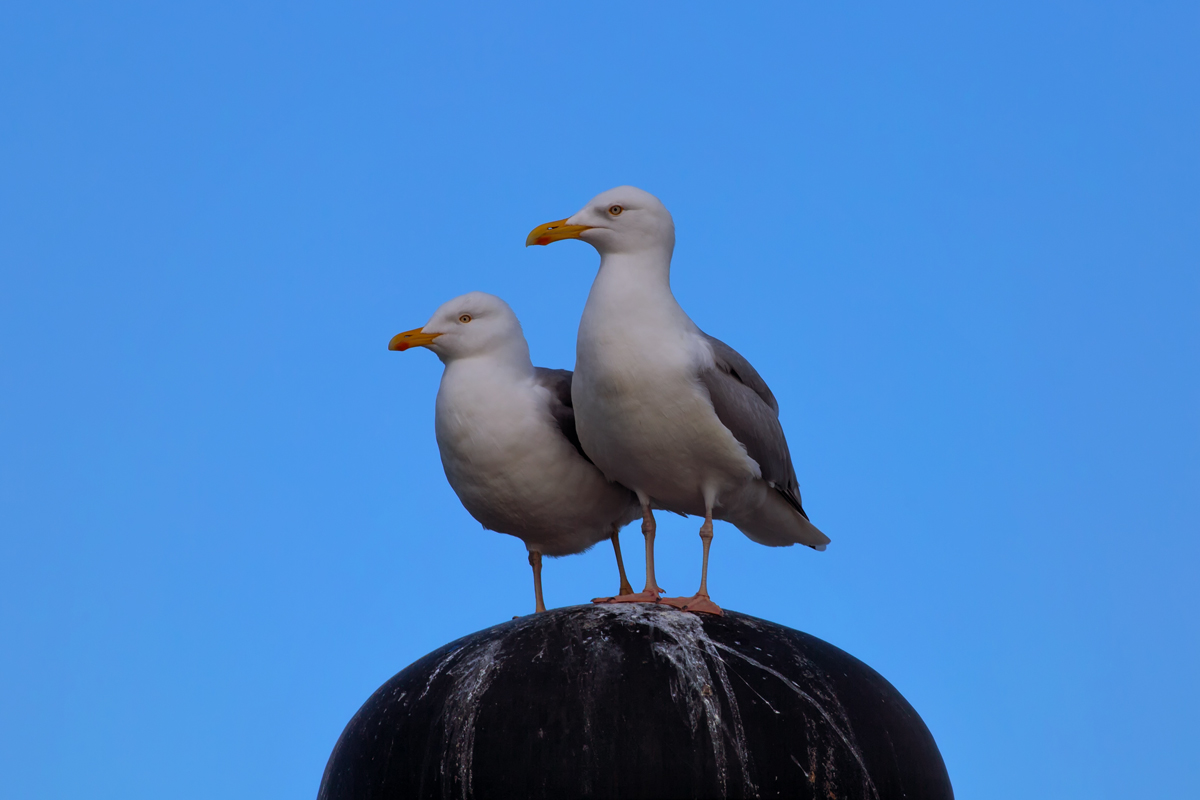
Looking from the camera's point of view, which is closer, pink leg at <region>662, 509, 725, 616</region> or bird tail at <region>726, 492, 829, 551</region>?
pink leg at <region>662, 509, 725, 616</region>

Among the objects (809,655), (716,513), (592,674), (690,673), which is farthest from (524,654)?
(716,513)

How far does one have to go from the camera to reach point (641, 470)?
10.0 metres

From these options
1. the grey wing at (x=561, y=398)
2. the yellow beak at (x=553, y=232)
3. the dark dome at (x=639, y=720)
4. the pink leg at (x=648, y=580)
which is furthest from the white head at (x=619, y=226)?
the dark dome at (x=639, y=720)

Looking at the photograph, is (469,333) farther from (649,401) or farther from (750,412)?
(750,412)

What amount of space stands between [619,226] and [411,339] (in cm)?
204

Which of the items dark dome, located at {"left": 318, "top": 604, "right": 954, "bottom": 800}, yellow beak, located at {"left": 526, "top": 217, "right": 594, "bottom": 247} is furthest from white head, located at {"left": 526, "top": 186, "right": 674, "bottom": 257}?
dark dome, located at {"left": 318, "top": 604, "right": 954, "bottom": 800}

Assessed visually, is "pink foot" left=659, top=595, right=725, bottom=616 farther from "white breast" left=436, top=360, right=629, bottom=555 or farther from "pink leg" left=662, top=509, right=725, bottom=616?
"white breast" left=436, top=360, right=629, bottom=555

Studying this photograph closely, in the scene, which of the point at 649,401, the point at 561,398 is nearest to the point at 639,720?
the point at 649,401

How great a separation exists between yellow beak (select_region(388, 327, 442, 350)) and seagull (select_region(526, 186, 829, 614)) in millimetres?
1274

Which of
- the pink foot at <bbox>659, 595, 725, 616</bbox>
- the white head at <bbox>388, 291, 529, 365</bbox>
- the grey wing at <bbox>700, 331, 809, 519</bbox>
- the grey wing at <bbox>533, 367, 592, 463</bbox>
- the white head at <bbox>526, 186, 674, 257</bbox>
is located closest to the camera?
the pink foot at <bbox>659, 595, 725, 616</bbox>

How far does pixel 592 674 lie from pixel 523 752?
2.01ft

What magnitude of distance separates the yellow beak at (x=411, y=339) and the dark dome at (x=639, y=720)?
121 inches

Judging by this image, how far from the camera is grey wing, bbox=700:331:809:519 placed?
32.9 feet

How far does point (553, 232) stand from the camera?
10602mm
